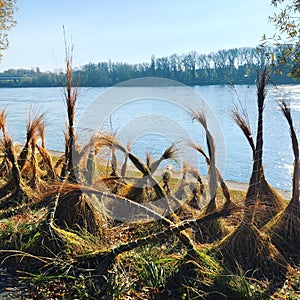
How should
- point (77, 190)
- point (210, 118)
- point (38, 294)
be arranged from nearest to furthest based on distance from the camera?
point (38, 294) → point (77, 190) → point (210, 118)

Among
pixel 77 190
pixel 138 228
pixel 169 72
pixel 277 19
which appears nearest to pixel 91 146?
pixel 77 190

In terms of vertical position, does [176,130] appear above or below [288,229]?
above

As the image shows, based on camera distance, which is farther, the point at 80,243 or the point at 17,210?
the point at 17,210

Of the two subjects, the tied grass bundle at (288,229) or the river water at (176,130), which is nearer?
the tied grass bundle at (288,229)

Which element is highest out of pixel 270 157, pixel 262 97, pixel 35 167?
pixel 262 97

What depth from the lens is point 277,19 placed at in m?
3.44

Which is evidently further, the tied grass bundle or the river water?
the river water

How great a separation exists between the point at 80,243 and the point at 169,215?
104cm

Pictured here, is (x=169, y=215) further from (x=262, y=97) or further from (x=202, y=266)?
(x=262, y=97)

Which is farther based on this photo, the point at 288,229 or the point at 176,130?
the point at 176,130

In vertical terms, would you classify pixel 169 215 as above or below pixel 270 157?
above

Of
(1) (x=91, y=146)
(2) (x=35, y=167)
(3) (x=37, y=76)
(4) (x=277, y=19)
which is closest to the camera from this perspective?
(4) (x=277, y=19)

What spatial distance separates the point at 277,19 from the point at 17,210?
3.77 meters

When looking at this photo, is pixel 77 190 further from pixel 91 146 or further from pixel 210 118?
pixel 210 118
